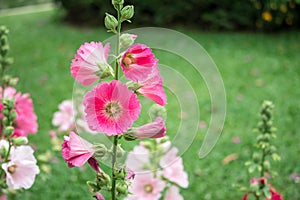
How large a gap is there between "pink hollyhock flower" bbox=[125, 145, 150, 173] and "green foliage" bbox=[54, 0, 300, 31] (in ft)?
21.7

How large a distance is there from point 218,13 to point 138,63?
303 inches

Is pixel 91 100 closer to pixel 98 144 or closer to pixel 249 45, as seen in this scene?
pixel 98 144

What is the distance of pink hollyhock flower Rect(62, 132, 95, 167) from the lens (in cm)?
106

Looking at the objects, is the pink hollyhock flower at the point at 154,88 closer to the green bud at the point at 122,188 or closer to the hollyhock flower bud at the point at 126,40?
the hollyhock flower bud at the point at 126,40

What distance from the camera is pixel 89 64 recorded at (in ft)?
3.52

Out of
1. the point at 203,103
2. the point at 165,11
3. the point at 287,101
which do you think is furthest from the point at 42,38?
the point at 287,101

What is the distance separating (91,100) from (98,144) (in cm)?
14

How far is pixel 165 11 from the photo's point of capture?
893 centimetres

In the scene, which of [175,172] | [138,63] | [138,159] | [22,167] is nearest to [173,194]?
[175,172]

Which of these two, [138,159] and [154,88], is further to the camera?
[138,159]

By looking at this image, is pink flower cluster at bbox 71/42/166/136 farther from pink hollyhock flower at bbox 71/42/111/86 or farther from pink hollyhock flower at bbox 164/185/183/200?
pink hollyhock flower at bbox 164/185/183/200

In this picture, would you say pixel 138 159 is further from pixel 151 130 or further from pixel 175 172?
pixel 151 130

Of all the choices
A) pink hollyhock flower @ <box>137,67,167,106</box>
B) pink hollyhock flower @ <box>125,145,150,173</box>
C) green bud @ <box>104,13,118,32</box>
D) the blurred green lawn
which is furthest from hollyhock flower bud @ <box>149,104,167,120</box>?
the blurred green lawn

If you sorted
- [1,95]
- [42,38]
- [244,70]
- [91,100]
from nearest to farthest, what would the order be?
1. [91,100]
2. [1,95]
3. [244,70]
4. [42,38]
